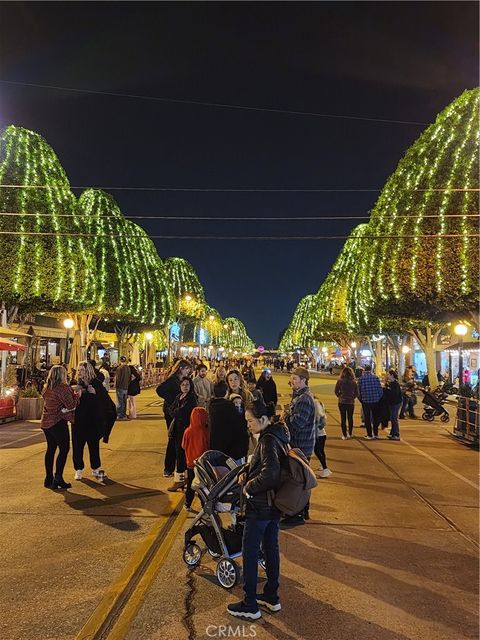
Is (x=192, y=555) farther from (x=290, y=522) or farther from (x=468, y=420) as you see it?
(x=468, y=420)

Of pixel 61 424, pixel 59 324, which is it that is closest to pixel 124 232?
pixel 59 324

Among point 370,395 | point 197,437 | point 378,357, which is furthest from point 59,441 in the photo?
point 378,357

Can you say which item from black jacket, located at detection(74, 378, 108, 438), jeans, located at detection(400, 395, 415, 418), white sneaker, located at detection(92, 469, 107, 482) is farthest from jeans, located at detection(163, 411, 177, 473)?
jeans, located at detection(400, 395, 415, 418)

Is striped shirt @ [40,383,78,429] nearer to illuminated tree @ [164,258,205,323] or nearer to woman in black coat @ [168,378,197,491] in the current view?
woman in black coat @ [168,378,197,491]

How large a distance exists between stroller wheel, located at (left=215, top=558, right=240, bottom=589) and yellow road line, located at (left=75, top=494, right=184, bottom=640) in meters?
0.78

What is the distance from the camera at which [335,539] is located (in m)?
6.21

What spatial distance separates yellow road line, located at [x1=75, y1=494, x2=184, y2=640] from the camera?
3951 mm

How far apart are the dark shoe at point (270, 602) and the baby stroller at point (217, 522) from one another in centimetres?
39

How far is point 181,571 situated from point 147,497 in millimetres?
2854

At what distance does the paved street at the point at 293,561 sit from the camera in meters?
4.15

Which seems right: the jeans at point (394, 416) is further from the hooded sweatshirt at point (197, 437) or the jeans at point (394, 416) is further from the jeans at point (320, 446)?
the hooded sweatshirt at point (197, 437)

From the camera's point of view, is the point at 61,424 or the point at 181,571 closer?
the point at 181,571

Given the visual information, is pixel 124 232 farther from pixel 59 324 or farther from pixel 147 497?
pixel 147 497

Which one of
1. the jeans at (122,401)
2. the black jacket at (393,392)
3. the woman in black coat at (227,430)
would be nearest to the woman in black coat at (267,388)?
the black jacket at (393,392)
